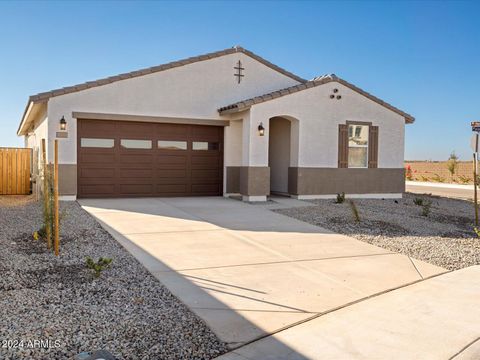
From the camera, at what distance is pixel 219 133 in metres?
16.5

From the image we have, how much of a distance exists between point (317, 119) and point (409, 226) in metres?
6.03

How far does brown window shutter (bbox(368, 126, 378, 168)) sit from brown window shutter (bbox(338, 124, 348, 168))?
1036mm

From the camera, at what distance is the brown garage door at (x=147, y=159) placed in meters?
14.9

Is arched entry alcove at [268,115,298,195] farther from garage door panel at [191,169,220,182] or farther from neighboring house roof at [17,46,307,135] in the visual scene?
garage door panel at [191,169,220,182]

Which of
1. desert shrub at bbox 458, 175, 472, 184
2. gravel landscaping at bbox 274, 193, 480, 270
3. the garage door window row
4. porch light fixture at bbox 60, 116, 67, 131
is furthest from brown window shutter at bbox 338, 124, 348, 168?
desert shrub at bbox 458, 175, 472, 184

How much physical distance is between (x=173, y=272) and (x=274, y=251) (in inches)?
82.8

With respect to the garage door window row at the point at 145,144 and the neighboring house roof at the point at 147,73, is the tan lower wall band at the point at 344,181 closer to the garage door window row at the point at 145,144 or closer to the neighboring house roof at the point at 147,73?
the garage door window row at the point at 145,144

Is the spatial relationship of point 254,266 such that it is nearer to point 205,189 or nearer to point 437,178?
point 205,189

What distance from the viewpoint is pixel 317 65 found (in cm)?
2038

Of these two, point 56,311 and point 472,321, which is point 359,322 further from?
point 56,311

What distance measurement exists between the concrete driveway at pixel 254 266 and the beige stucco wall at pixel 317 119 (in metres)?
4.20

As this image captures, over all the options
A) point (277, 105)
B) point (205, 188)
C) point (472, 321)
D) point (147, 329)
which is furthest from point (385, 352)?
point (205, 188)

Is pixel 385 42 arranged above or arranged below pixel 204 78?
above

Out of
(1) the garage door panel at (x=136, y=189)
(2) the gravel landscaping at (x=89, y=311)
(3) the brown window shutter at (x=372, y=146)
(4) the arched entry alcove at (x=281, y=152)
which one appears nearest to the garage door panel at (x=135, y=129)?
(1) the garage door panel at (x=136, y=189)
